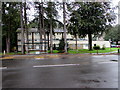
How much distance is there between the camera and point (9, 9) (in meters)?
24.0

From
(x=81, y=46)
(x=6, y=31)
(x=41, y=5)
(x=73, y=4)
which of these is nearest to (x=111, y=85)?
(x=73, y=4)

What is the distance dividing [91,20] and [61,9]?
716 centimetres

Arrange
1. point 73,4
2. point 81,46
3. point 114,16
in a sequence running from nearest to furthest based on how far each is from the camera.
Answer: point 73,4
point 114,16
point 81,46

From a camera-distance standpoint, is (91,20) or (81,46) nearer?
(91,20)

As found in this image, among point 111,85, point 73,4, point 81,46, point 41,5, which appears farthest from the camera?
point 81,46

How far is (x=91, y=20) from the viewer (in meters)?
25.1

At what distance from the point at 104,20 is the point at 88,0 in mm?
5435

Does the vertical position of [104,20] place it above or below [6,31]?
above

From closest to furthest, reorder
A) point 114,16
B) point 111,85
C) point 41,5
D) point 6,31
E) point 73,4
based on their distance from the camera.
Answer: point 111,85
point 73,4
point 41,5
point 114,16
point 6,31

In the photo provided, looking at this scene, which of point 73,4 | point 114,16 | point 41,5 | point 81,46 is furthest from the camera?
point 81,46

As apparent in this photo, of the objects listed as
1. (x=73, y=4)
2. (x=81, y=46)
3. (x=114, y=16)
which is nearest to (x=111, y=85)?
(x=73, y=4)

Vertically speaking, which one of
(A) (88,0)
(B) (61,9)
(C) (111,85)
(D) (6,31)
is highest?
(A) (88,0)

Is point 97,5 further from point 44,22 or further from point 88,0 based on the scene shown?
point 44,22

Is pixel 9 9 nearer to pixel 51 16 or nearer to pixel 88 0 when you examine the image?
pixel 51 16
